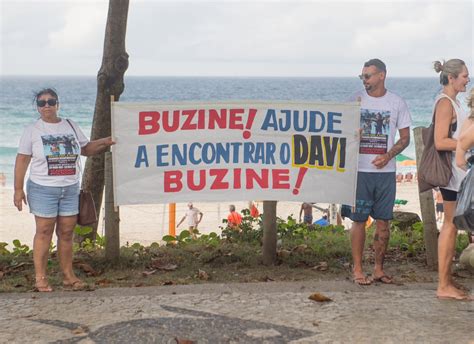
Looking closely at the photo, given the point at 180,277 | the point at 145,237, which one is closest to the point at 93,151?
the point at 180,277

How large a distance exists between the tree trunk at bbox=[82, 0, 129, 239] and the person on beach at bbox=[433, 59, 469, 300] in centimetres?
479

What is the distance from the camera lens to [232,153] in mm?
7691

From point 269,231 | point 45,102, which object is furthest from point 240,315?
point 45,102

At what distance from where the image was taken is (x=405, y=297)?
21.7 feet

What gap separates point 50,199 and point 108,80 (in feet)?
11.7

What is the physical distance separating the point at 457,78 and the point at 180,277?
3.09 metres

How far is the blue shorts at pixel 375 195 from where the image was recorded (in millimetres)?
7172

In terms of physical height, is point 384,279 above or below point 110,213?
below

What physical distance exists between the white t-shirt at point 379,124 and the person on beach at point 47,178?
8.26 ft

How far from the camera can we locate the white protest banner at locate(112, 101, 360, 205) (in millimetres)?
7602

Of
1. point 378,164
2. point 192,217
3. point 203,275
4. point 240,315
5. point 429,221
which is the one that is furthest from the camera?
point 192,217

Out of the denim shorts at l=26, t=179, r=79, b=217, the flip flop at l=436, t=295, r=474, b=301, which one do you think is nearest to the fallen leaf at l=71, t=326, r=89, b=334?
the denim shorts at l=26, t=179, r=79, b=217

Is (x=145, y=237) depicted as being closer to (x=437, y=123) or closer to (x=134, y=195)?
(x=134, y=195)

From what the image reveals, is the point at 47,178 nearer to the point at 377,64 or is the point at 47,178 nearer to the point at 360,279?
the point at 360,279
